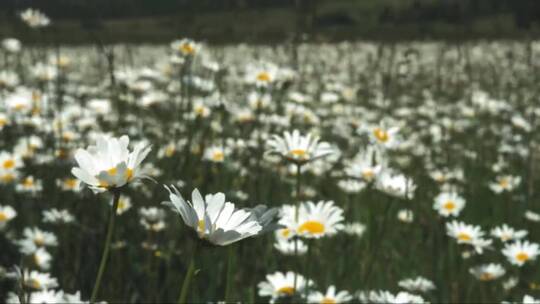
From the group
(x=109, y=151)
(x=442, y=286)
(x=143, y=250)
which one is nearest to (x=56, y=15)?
(x=143, y=250)

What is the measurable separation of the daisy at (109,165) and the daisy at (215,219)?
0.33 ft

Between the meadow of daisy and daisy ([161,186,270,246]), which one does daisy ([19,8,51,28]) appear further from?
daisy ([161,186,270,246])

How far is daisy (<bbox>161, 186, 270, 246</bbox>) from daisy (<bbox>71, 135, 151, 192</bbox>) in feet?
0.33

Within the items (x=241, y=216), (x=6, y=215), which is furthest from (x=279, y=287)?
(x=6, y=215)

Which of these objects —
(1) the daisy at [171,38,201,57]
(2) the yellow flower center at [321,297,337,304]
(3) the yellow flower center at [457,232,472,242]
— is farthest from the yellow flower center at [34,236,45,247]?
(3) the yellow flower center at [457,232,472,242]

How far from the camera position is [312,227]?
1.75 metres

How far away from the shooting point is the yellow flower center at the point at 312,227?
1.71 metres

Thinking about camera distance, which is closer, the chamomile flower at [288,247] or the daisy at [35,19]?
the chamomile flower at [288,247]

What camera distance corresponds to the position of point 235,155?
3707 millimetres

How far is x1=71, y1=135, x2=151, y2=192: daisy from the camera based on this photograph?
1.01 metres

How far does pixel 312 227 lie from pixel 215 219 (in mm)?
789

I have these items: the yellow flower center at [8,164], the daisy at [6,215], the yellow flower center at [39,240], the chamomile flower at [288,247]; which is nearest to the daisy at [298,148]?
the chamomile flower at [288,247]

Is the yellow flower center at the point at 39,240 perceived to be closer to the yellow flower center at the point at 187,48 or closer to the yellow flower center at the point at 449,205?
the yellow flower center at the point at 187,48

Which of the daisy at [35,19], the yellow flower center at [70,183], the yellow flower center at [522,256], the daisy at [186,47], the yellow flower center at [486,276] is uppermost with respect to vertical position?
the daisy at [35,19]
